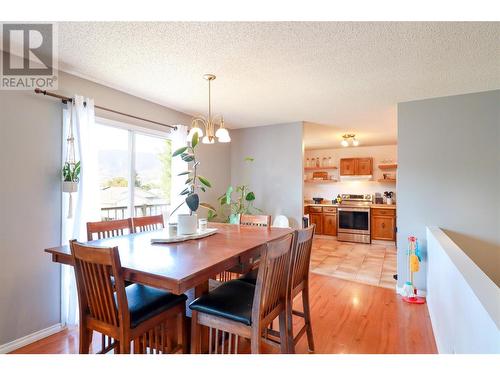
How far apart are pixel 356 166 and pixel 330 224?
161 cm

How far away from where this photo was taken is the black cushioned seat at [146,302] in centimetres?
136

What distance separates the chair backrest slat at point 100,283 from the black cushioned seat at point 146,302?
0.10 m

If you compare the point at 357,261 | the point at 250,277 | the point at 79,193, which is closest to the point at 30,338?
the point at 79,193

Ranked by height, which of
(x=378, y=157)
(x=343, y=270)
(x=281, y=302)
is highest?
(x=378, y=157)

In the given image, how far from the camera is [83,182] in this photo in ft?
7.64

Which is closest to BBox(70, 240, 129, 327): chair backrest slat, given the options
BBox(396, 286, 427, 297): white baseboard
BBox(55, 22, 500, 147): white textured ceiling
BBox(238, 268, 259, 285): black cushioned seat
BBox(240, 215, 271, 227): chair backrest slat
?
BBox(238, 268, 259, 285): black cushioned seat

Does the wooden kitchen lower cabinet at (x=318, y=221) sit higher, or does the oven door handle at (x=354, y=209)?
the oven door handle at (x=354, y=209)

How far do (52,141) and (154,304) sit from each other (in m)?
1.78

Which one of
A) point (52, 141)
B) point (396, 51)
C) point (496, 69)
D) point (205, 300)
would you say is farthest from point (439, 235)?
point (52, 141)

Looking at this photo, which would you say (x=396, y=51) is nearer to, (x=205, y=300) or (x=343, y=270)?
(x=205, y=300)

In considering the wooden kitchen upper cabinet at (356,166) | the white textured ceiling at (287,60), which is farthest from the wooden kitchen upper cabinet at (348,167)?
the white textured ceiling at (287,60)

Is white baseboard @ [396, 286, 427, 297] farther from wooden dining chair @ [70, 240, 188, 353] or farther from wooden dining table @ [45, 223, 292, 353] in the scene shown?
wooden dining chair @ [70, 240, 188, 353]

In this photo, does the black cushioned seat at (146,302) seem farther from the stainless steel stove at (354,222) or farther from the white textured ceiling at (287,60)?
the stainless steel stove at (354,222)

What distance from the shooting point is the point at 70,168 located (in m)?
2.27
